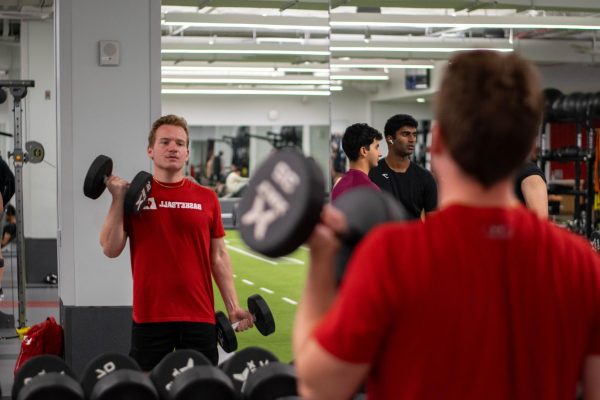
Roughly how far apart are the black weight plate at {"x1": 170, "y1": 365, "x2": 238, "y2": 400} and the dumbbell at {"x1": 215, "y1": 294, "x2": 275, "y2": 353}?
73 centimetres

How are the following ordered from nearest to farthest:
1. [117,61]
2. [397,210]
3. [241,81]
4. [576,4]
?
[397,210], [117,61], [576,4], [241,81]

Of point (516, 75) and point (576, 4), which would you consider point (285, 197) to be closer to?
point (516, 75)

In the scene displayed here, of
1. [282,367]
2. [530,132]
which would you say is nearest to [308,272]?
[530,132]

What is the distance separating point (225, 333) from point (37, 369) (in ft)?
2.48

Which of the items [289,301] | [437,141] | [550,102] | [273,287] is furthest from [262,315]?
[550,102]

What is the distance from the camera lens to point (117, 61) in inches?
171

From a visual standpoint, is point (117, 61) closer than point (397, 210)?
No

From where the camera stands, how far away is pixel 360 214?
54.6 inches

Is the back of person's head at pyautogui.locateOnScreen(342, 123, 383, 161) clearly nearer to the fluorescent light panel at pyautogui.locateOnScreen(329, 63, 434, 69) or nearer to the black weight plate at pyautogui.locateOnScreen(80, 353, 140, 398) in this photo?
the black weight plate at pyautogui.locateOnScreen(80, 353, 140, 398)

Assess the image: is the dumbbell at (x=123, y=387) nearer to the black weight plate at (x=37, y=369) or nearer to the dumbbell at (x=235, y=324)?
the black weight plate at (x=37, y=369)

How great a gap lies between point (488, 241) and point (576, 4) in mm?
8101

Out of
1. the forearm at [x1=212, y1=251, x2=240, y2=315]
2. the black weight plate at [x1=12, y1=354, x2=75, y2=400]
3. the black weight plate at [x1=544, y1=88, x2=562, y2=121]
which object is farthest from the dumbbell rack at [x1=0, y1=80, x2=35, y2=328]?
the black weight plate at [x1=544, y1=88, x2=562, y2=121]

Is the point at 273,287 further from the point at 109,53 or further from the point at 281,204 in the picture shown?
the point at 281,204

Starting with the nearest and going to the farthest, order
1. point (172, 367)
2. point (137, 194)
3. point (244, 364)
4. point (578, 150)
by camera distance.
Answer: point (172, 367), point (244, 364), point (137, 194), point (578, 150)
